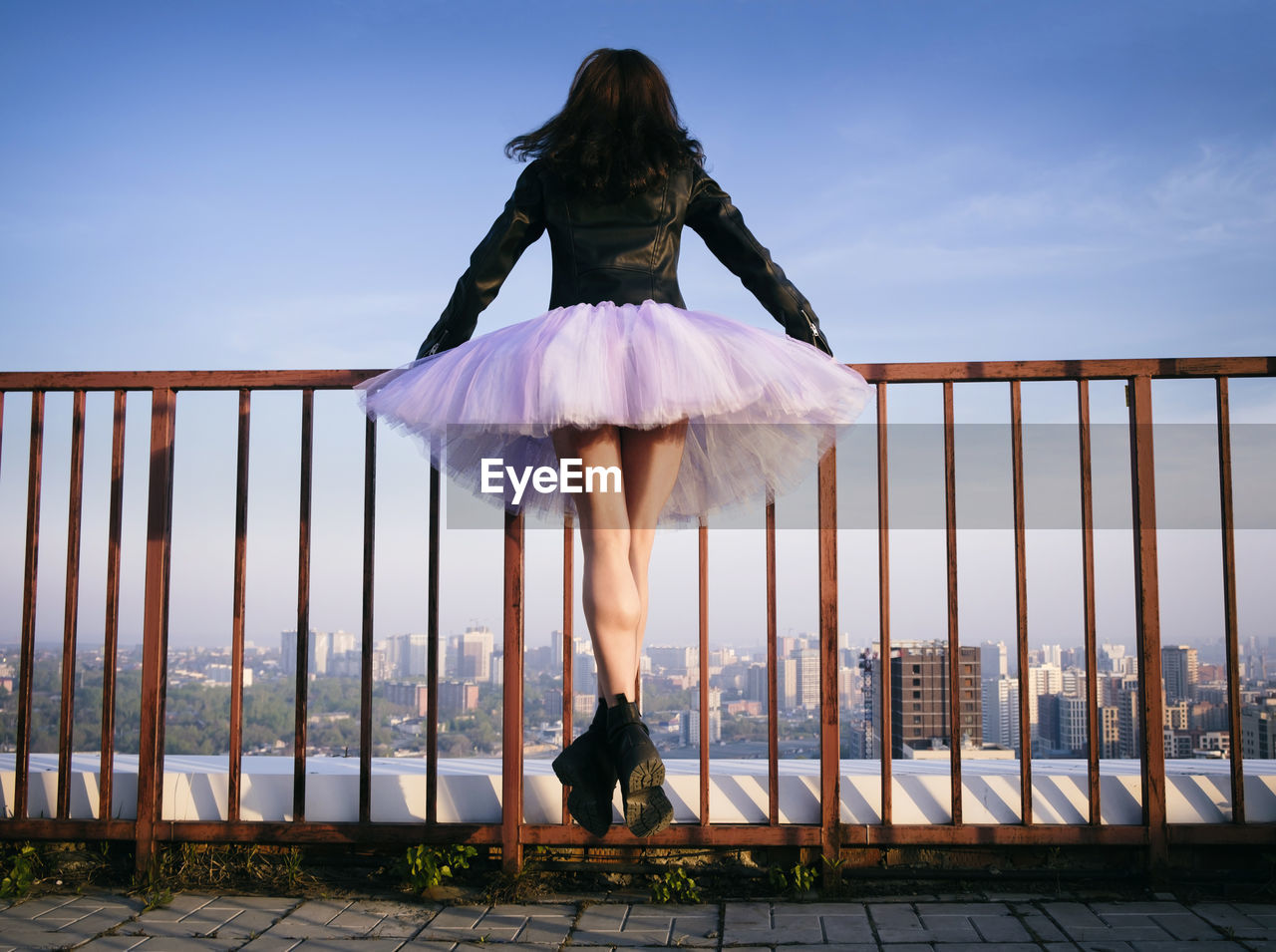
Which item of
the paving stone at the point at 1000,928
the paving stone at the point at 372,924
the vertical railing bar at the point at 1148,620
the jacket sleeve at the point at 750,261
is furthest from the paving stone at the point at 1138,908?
the paving stone at the point at 372,924

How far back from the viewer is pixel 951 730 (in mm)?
2328

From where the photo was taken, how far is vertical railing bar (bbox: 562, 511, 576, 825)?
2.47 metres

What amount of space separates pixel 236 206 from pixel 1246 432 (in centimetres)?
950

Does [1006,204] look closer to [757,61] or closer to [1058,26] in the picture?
[1058,26]

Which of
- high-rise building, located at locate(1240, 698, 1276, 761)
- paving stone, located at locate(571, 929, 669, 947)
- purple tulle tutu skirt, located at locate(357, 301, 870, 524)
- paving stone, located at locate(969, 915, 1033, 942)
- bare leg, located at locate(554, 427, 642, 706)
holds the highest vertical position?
purple tulle tutu skirt, located at locate(357, 301, 870, 524)

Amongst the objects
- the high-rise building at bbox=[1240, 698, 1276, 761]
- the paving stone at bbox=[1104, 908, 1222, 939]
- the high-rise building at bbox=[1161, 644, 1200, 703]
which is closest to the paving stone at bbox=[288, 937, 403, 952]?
the paving stone at bbox=[1104, 908, 1222, 939]

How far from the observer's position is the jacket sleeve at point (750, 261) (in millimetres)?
2305

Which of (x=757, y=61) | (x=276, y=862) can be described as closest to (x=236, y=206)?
(x=757, y=61)

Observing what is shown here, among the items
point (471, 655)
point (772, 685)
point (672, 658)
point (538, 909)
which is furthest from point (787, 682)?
point (471, 655)

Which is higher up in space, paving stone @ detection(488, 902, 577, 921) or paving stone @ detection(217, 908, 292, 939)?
paving stone @ detection(217, 908, 292, 939)

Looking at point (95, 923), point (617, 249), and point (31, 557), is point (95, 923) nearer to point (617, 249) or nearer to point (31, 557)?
point (31, 557)

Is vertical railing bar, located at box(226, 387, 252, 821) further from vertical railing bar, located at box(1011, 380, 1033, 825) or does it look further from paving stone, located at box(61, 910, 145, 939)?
vertical railing bar, located at box(1011, 380, 1033, 825)

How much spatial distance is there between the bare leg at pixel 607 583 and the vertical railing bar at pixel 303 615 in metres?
0.93

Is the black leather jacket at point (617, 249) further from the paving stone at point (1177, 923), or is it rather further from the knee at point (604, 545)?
the paving stone at point (1177, 923)
